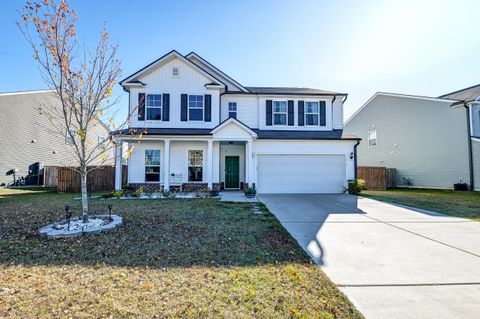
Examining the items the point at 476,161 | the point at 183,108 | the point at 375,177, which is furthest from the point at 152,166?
the point at 476,161

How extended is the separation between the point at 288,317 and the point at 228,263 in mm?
1632

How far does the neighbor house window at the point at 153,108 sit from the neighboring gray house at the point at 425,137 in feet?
62.7

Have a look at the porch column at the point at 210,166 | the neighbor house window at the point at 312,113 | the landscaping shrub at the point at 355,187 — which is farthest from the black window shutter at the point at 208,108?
the landscaping shrub at the point at 355,187

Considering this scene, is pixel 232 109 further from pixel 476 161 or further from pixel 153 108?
pixel 476 161

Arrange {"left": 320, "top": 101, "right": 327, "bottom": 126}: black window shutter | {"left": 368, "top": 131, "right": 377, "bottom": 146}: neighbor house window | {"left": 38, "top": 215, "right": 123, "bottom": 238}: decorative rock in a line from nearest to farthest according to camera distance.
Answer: {"left": 38, "top": 215, "right": 123, "bottom": 238}: decorative rock
{"left": 320, "top": 101, "right": 327, "bottom": 126}: black window shutter
{"left": 368, "top": 131, "right": 377, "bottom": 146}: neighbor house window

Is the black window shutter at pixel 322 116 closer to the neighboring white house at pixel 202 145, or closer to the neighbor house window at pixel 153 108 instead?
the neighboring white house at pixel 202 145

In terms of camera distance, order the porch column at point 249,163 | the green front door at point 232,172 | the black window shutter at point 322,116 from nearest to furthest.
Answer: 1. the porch column at point 249,163
2. the green front door at point 232,172
3. the black window shutter at point 322,116

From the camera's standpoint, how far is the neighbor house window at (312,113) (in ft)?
51.9

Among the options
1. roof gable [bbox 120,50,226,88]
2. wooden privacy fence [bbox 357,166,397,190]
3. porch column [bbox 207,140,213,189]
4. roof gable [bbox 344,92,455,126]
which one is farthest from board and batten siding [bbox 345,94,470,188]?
porch column [bbox 207,140,213,189]

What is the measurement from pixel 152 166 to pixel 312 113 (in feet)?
35.0

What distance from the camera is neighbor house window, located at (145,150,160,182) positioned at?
1439cm

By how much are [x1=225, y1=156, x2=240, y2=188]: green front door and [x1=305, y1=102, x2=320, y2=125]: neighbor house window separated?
17.4 feet

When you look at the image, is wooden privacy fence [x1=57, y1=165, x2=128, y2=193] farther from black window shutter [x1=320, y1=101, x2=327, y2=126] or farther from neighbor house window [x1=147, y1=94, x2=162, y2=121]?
black window shutter [x1=320, y1=101, x2=327, y2=126]

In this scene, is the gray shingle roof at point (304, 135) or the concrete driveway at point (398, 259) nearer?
the concrete driveway at point (398, 259)
